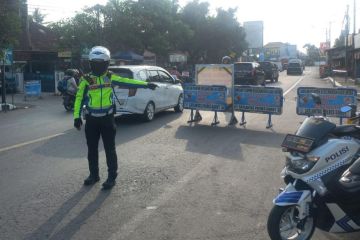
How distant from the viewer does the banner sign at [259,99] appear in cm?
1180

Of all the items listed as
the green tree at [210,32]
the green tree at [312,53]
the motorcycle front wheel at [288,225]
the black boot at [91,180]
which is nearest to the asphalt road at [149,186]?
the black boot at [91,180]

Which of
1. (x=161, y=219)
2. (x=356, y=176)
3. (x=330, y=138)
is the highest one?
(x=330, y=138)

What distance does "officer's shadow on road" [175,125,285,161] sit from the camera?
29.0 ft

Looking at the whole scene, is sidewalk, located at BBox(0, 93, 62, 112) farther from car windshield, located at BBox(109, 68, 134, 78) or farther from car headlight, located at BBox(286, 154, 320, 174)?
car headlight, located at BBox(286, 154, 320, 174)

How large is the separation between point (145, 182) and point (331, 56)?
180 feet

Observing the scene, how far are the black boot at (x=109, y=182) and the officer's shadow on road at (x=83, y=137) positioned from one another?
80.1 inches

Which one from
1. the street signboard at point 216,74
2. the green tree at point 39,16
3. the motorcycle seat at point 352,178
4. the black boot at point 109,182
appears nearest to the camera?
the motorcycle seat at point 352,178

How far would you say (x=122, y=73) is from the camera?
12336 mm

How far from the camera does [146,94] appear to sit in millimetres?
12719

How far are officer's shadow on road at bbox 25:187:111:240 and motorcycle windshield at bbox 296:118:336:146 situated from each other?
256 cm

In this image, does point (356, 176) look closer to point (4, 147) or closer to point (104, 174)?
point (104, 174)

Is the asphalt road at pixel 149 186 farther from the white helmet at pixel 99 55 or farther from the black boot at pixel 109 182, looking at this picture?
A: the white helmet at pixel 99 55

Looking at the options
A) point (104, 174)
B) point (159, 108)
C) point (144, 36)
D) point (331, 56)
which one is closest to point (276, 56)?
point (331, 56)

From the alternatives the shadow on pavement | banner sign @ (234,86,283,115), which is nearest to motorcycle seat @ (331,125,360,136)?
the shadow on pavement
